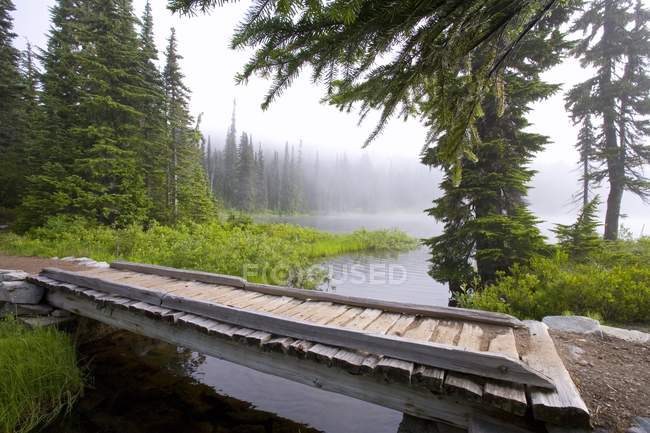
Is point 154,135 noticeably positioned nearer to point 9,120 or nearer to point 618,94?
point 9,120

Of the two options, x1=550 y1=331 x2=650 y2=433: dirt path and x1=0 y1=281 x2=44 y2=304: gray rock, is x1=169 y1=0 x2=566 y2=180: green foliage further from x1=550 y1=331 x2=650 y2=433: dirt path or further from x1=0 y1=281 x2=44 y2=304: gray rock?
x1=0 y1=281 x2=44 y2=304: gray rock

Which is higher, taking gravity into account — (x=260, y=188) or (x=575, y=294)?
(x=260, y=188)

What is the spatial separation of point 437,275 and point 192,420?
6680 millimetres

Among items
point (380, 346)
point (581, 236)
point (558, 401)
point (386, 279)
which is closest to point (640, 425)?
point (558, 401)

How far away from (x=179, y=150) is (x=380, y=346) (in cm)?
2027

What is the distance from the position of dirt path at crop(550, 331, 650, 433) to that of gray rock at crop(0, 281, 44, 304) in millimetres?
8654

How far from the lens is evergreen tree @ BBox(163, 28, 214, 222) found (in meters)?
18.3

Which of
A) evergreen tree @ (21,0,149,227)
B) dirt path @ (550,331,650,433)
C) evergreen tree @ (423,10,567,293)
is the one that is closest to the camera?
dirt path @ (550,331,650,433)

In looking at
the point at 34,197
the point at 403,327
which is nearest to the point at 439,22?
the point at 403,327

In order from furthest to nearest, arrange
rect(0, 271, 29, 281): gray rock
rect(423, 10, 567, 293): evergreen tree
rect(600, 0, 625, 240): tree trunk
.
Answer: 1. rect(600, 0, 625, 240): tree trunk
2. rect(423, 10, 567, 293): evergreen tree
3. rect(0, 271, 29, 281): gray rock

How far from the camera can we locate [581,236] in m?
7.49

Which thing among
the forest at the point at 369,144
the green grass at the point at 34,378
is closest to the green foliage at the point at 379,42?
the forest at the point at 369,144

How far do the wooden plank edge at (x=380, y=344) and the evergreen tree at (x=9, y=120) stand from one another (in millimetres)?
20841

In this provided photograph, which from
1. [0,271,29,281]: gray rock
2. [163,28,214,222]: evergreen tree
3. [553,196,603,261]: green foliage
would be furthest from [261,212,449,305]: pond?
[163,28,214,222]: evergreen tree
